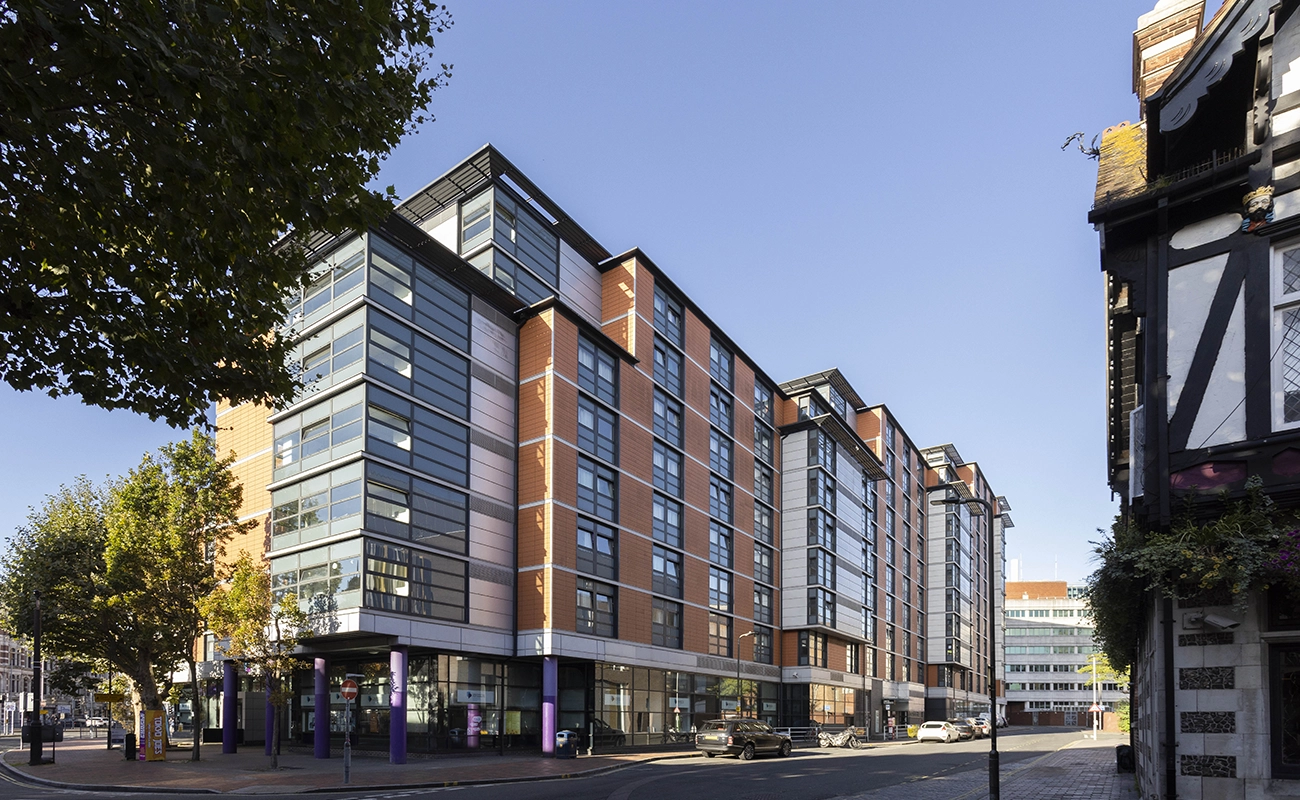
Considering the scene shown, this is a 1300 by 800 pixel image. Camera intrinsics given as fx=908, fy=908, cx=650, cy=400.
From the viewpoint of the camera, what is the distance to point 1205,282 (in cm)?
1068

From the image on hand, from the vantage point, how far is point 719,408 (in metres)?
54.8

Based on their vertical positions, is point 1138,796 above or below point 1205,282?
below

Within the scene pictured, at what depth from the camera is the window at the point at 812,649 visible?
197 feet

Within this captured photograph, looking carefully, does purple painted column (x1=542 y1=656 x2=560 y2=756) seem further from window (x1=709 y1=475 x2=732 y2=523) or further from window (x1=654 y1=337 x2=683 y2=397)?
window (x1=709 y1=475 x2=732 y2=523)

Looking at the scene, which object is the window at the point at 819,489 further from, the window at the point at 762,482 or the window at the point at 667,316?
the window at the point at 667,316

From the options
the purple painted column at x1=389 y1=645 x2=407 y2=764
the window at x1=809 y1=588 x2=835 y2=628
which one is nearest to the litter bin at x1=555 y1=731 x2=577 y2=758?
the purple painted column at x1=389 y1=645 x2=407 y2=764

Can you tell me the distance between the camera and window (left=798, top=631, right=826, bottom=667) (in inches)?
2360

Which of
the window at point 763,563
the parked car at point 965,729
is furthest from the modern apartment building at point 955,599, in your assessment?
the window at point 763,563

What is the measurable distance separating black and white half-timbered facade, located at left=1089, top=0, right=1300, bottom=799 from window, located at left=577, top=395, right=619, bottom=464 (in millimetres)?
30824

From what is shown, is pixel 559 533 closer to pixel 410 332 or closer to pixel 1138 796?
pixel 410 332

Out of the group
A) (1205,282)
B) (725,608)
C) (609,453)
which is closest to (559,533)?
(609,453)

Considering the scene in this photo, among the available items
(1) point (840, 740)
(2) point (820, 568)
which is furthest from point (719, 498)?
(1) point (840, 740)

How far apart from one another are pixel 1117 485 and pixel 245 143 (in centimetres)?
1508

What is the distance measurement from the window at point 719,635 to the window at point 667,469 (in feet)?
26.4
